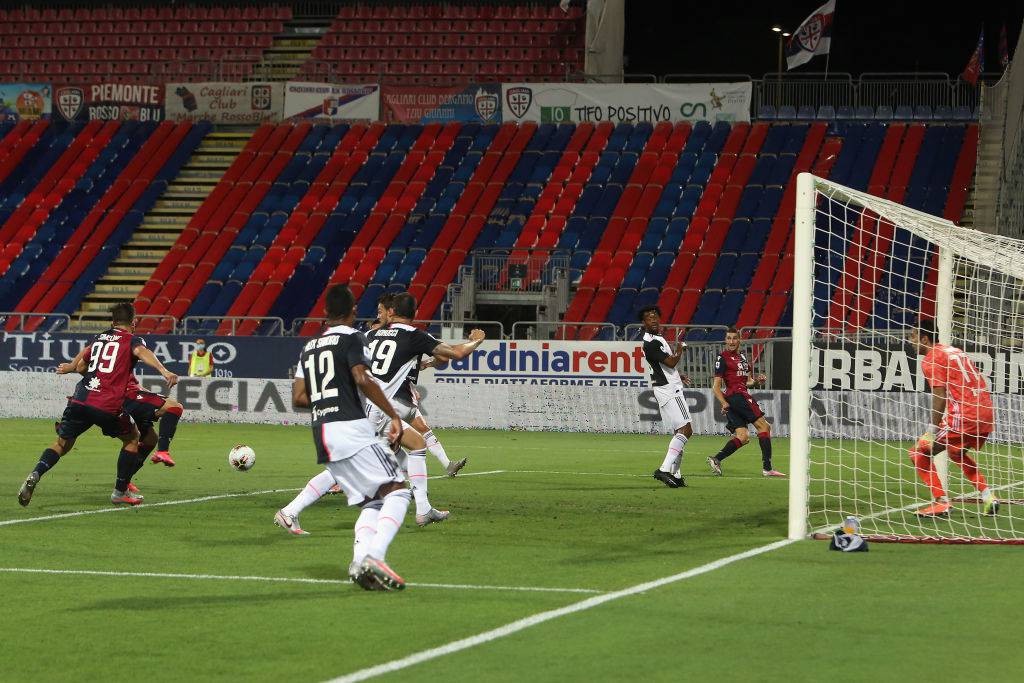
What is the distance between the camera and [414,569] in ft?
32.9

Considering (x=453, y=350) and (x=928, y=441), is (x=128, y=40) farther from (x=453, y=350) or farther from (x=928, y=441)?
(x=928, y=441)

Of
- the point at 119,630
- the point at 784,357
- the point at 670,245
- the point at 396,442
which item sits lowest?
the point at 119,630

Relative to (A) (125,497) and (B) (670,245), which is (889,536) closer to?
(A) (125,497)

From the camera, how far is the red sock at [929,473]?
13695mm

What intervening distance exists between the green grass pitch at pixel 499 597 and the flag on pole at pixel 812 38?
84.5ft

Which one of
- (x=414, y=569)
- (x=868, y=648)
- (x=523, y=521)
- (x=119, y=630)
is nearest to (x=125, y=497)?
(x=523, y=521)

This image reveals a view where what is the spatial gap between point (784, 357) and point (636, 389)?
303 centimetres

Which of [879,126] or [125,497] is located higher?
[879,126]

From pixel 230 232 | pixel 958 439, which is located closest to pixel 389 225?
pixel 230 232

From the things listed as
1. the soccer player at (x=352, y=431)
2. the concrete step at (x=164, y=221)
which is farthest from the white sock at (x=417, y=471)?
the concrete step at (x=164, y=221)

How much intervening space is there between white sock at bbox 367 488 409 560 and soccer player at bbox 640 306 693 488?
8.35m

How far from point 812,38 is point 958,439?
27659 mm

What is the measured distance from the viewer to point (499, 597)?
28.9 ft

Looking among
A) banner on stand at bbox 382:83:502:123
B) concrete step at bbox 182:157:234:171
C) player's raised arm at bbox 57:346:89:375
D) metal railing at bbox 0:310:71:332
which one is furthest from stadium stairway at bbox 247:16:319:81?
player's raised arm at bbox 57:346:89:375
